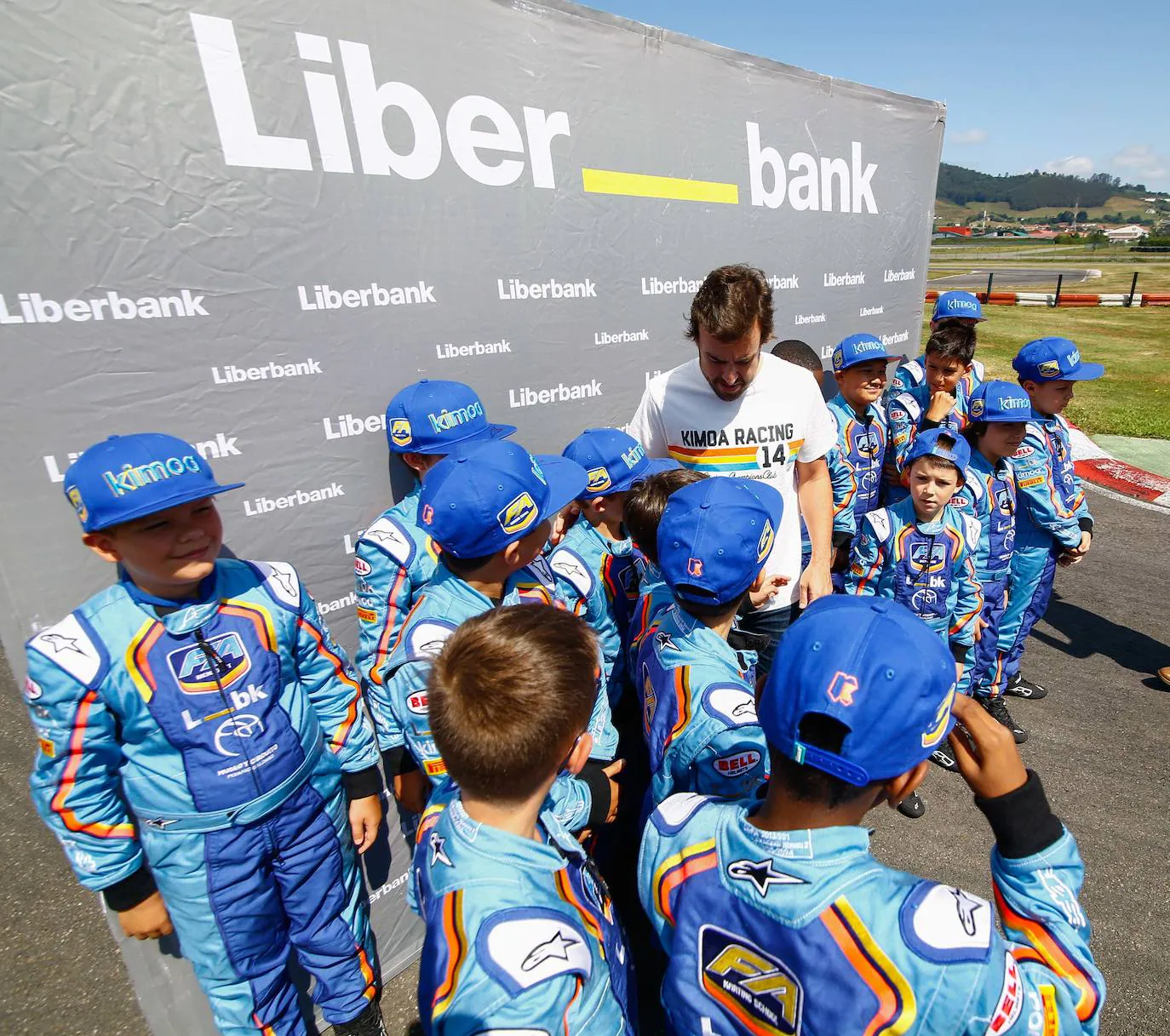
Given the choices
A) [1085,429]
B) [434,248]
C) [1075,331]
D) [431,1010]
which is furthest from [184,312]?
[1075,331]

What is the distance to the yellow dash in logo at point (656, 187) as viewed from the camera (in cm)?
300

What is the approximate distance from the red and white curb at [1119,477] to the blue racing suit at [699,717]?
818 centimetres

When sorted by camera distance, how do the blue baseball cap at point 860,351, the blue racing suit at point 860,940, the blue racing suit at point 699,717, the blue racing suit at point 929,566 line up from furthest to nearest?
1. the blue baseball cap at point 860,351
2. the blue racing suit at point 929,566
3. the blue racing suit at point 699,717
4. the blue racing suit at point 860,940

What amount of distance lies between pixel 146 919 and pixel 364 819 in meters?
0.64

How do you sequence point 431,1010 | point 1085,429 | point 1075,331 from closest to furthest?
point 431,1010, point 1085,429, point 1075,331

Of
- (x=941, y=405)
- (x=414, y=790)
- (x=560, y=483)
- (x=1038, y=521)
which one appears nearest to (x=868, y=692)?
(x=560, y=483)

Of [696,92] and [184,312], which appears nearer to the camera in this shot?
[184,312]

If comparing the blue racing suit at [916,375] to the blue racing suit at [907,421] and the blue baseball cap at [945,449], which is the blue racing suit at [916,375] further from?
the blue baseball cap at [945,449]

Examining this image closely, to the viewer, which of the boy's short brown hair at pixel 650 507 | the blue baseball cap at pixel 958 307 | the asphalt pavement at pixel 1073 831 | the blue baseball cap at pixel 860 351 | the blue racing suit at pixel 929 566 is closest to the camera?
the boy's short brown hair at pixel 650 507

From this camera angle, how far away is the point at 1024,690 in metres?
4.32

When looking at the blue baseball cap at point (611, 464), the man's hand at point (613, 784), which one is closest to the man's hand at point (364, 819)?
the man's hand at point (613, 784)

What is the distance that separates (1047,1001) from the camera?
110 cm

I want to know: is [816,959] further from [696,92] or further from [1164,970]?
[696,92]

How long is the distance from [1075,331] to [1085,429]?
11.1 m
